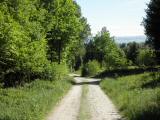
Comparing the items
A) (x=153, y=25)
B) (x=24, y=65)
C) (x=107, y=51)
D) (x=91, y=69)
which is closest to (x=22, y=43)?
(x=24, y=65)

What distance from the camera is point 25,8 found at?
34.8m

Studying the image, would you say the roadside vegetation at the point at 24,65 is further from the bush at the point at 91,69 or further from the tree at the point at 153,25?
the bush at the point at 91,69

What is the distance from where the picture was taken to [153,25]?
57.8m

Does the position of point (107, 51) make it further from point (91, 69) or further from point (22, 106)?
point (22, 106)

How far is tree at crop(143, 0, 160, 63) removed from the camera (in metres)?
57.4

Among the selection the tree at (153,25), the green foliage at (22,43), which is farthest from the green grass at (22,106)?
the tree at (153,25)

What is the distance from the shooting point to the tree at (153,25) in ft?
188

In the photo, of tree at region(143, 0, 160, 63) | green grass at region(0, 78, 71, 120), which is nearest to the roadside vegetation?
green grass at region(0, 78, 71, 120)

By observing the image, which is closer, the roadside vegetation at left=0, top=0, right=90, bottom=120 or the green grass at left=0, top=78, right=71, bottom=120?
the green grass at left=0, top=78, right=71, bottom=120

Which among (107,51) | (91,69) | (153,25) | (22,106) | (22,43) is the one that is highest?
(153,25)

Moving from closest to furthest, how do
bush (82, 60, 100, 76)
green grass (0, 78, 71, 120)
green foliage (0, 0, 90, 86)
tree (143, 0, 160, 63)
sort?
green grass (0, 78, 71, 120), green foliage (0, 0, 90, 86), tree (143, 0, 160, 63), bush (82, 60, 100, 76)

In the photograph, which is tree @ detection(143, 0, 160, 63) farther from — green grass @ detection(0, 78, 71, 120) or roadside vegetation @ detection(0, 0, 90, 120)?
green grass @ detection(0, 78, 71, 120)

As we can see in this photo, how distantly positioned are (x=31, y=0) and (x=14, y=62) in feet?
23.9

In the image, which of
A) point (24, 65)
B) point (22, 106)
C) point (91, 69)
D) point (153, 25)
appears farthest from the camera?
point (91, 69)
